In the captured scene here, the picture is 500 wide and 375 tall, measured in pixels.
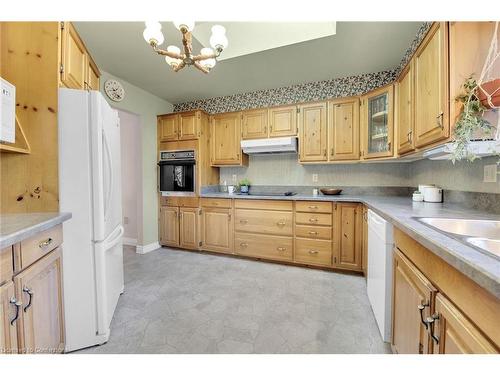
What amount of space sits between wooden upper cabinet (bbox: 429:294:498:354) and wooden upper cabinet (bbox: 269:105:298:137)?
262 cm

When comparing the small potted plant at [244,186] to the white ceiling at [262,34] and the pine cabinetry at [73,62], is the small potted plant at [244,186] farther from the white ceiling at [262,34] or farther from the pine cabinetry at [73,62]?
the pine cabinetry at [73,62]

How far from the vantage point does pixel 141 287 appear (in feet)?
7.30

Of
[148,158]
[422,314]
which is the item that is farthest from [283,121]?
[422,314]

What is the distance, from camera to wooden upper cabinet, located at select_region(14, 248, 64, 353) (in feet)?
3.18

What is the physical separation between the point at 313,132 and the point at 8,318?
122 inches

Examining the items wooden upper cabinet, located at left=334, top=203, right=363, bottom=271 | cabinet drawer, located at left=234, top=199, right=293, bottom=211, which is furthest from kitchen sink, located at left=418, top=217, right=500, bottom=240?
cabinet drawer, located at left=234, top=199, right=293, bottom=211

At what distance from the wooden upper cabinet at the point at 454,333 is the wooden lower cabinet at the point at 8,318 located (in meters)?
1.60

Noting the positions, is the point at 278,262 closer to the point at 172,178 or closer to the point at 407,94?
the point at 172,178

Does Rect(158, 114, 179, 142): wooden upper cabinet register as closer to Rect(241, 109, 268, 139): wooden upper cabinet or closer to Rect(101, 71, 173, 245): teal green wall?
Rect(101, 71, 173, 245): teal green wall

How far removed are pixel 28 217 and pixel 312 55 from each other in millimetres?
2826

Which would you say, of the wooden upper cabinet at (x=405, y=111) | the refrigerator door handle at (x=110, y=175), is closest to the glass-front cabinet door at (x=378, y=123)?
the wooden upper cabinet at (x=405, y=111)

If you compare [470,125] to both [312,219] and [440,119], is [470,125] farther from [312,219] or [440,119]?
[312,219]
